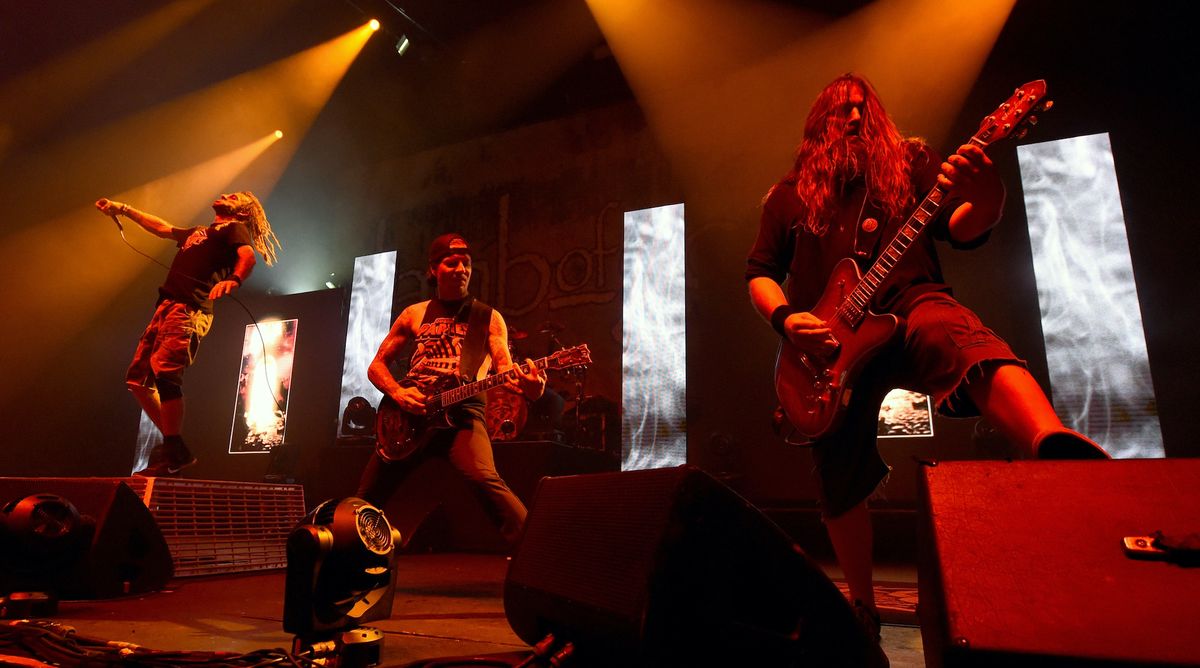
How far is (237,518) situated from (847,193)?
14.4ft

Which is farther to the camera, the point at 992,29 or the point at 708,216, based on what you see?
the point at 708,216

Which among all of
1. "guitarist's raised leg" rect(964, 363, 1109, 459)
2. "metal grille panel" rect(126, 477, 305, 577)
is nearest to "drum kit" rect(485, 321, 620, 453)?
"metal grille panel" rect(126, 477, 305, 577)

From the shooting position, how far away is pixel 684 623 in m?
1.06

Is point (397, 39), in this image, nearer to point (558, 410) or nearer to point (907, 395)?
point (558, 410)

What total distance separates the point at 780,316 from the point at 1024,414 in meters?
0.77

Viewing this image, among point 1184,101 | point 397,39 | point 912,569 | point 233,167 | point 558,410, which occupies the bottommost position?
point 912,569

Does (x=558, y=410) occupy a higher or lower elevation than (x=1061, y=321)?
lower

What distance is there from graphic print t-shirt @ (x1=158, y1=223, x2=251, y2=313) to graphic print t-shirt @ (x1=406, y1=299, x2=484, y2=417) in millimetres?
2392

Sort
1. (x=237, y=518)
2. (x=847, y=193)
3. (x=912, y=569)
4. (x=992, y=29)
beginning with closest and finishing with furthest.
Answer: (x=847, y=193) → (x=237, y=518) → (x=912, y=569) → (x=992, y=29)

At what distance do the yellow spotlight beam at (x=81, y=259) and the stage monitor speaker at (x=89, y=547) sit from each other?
5.11 m

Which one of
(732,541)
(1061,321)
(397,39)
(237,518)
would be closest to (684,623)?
(732,541)

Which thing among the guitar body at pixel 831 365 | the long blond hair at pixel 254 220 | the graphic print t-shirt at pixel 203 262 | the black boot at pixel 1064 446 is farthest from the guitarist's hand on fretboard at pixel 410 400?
the long blond hair at pixel 254 220

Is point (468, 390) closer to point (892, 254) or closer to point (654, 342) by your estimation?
point (892, 254)

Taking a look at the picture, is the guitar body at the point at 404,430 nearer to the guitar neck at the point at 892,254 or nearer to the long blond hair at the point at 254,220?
the guitar neck at the point at 892,254
